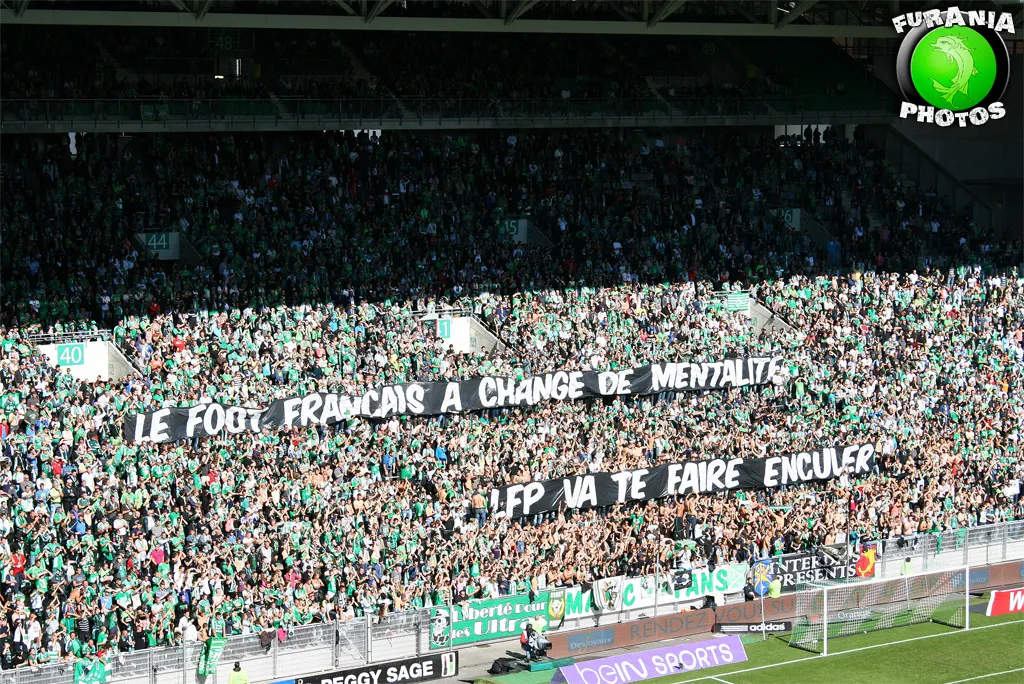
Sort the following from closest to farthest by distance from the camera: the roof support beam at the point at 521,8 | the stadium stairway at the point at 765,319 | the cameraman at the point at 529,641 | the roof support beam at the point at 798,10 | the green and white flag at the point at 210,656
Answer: the green and white flag at the point at 210,656 < the cameraman at the point at 529,641 < the roof support beam at the point at 521,8 < the roof support beam at the point at 798,10 < the stadium stairway at the point at 765,319

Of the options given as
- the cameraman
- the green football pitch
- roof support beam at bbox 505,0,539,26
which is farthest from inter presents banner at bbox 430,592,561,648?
roof support beam at bbox 505,0,539,26

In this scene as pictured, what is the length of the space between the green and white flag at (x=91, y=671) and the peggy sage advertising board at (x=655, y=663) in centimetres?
750

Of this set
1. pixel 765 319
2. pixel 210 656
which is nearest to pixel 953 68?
pixel 765 319

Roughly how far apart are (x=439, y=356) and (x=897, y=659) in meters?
11.5

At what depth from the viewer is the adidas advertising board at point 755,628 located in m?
31.8

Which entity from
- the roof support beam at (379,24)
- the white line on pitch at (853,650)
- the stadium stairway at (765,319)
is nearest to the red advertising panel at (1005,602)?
the white line on pitch at (853,650)

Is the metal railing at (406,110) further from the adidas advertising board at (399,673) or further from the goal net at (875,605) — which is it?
the adidas advertising board at (399,673)

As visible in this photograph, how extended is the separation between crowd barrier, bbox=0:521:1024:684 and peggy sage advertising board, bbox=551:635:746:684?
3.91 feet

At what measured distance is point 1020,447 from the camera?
3856 cm

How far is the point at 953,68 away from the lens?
38.3 meters

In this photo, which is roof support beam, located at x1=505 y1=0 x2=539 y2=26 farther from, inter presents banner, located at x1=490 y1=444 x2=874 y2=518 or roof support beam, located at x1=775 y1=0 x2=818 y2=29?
inter presents banner, located at x1=490 y1=444 x2=874 y2=518

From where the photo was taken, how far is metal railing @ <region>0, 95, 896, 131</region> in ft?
124

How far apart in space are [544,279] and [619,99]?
7.12 m

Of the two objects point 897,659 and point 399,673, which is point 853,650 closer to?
point 897,659
